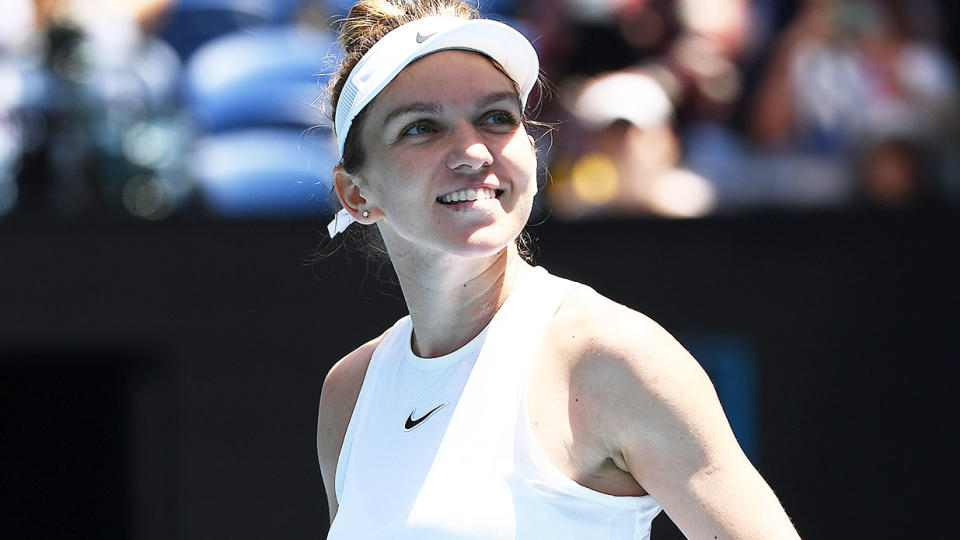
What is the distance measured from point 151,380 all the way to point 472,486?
2782 millimetres

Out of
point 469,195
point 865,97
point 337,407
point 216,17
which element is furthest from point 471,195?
point 865,97

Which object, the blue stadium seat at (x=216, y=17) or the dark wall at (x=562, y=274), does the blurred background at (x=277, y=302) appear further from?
the blue stadium seat at (x=216, y=17)

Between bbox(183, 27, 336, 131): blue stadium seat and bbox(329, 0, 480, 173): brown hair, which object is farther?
bbox(183, 27, 336, 131): blue stadium seat

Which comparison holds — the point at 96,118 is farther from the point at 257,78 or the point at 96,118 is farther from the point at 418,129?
the point at 418,129

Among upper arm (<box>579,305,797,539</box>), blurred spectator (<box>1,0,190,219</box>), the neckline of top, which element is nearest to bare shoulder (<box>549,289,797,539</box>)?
upper arm (<box>579,305,797,539</box>)

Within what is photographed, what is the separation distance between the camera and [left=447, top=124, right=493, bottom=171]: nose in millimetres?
1783

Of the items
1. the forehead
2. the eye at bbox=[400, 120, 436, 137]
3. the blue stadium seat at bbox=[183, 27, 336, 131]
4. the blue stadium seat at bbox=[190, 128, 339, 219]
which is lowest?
the blue stadium seat at bbox=[190, 128, 339, 219]

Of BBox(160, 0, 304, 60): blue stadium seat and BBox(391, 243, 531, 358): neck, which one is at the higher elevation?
BBox(391, 243, 531, 358): neck

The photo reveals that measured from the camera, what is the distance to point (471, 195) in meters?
1.79

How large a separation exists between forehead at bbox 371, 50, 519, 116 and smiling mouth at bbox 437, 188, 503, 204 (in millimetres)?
125

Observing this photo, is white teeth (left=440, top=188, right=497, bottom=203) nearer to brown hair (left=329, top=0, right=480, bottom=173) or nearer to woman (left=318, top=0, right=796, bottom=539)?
woman (left=318, top=0, right=796, bottom=539)

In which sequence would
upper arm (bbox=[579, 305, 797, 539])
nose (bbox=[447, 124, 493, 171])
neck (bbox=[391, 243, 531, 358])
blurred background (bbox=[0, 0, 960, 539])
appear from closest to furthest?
1. upper arm (bbox=[579, 305, 797, 539])
2. nose (bbox=[447, 124, 493, 171])
3. neck (bbox=[391, 243, 531, 358])
4. blurred background (bbox=[0, 0, 960, 539])

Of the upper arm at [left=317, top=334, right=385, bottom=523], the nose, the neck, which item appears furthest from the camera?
the upper arm at [left=317, top=334, right=385, bottom=523]

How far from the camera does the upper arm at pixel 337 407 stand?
2107 mm
